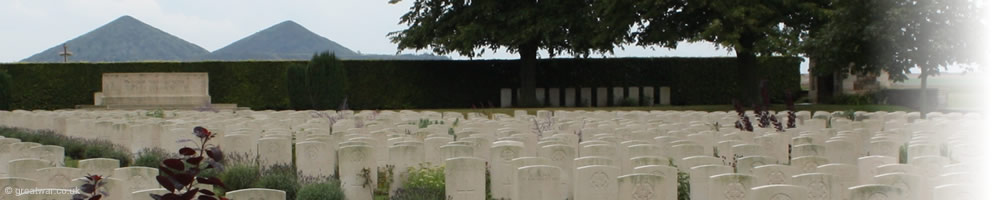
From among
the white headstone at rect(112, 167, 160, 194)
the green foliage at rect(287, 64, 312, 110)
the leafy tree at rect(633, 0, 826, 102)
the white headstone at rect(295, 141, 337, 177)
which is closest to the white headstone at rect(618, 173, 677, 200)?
the white headstone at rect(112, 167, 160, 194)

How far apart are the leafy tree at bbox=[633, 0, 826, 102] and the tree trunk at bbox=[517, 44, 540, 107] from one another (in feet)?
13.7

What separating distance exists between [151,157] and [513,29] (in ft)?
54.3

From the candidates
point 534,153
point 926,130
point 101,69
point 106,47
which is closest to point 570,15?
point 101,69

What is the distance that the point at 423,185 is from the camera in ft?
29.5

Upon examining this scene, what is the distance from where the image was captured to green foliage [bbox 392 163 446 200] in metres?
8.78

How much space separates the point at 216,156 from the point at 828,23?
19.0m

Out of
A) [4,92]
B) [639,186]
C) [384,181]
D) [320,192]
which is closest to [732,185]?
[639,186]

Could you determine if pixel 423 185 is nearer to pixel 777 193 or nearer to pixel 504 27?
pixel 777 193

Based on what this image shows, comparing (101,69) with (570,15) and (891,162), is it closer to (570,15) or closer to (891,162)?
(570,15)

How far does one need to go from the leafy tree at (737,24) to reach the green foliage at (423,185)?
14.1 metres

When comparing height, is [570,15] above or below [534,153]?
above

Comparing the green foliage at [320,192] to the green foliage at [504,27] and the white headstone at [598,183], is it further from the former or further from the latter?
the green foliage at [504,27]

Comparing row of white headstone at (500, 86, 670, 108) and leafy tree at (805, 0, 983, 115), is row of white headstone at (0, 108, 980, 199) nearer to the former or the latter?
leafy tree at (805, 0, 983, 115)

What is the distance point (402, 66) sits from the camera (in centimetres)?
3045
